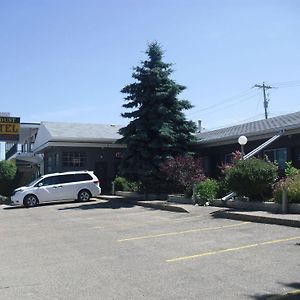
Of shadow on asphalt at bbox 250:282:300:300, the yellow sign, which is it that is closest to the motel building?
the yellow sign

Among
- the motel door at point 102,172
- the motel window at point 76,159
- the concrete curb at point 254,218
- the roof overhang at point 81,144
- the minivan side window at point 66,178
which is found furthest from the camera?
the motel door at point 102,172

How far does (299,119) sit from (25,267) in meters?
16.8

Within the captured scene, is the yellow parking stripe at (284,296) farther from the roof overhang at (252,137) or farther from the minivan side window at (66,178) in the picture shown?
the minivan side window at (66,178)

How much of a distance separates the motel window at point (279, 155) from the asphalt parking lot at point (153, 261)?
8.93 m

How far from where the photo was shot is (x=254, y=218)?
15.3m

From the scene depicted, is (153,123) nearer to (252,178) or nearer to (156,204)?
(156,204)

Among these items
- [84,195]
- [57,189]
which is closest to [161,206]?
[84,195]

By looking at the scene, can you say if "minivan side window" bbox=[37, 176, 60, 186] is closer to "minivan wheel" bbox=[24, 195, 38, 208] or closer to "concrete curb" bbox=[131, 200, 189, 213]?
"minivan wheel" bbox=[24, 195, 38, 208]

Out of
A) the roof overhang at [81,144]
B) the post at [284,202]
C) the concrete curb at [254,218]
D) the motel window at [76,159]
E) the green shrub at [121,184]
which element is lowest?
the concrete curb at [254,218]

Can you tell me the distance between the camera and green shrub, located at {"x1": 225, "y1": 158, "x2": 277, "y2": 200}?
59.9ft

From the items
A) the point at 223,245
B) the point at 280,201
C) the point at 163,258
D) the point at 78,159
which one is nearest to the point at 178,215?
the point at 280,201

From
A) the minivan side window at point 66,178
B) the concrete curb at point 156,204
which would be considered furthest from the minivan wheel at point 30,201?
the concrete curb at point 156,204

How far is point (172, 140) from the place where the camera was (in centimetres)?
2686

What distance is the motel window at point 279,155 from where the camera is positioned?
24128mm
